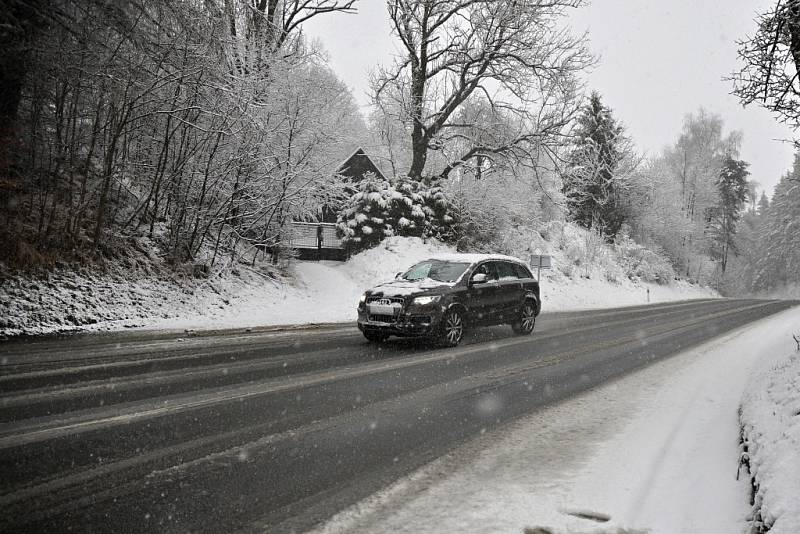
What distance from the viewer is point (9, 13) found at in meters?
10.5

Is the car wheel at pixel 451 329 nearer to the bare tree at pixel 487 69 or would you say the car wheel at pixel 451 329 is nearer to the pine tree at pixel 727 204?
the bare tree at pixel 487 69

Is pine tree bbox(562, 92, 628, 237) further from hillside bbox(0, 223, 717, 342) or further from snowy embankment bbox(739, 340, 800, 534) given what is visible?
snowy embankment bbox(739, 340, 800, 534)

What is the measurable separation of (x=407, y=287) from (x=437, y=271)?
4.20 feet

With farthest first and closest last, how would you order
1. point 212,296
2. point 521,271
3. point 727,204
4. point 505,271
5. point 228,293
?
point 727,204, point 228,293, point 212,296, point 521,271, point 505,271

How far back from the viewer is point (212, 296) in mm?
14461

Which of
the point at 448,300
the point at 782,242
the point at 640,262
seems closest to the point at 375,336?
the point at 448,300

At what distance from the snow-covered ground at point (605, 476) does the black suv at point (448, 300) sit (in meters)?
3.74

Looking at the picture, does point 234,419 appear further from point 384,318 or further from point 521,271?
point 521,271

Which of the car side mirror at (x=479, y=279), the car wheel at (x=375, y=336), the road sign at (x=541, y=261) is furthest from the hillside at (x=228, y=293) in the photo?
the car side mirror at (x=479, y=279)

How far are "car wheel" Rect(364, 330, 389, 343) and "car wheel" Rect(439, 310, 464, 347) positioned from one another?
109cm

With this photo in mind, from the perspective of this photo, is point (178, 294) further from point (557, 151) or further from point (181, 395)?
point (557, 151)

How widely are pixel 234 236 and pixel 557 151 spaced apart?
15.3 meters

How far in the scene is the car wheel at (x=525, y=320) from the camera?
12.5 metres

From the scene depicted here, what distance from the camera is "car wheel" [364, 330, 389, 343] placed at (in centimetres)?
1003
